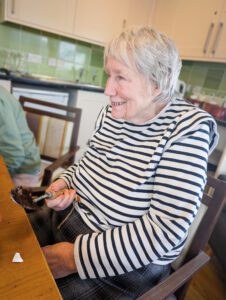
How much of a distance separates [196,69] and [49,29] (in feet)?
5.83


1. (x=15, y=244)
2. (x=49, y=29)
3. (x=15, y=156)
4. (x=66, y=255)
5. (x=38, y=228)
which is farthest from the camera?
(x=49, y=29)

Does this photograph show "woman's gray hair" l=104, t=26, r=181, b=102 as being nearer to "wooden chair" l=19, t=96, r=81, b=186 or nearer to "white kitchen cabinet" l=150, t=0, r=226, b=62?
"wooden chair" l=19, t=96, r=81, b=186

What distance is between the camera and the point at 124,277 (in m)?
0.63

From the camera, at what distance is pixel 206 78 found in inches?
104

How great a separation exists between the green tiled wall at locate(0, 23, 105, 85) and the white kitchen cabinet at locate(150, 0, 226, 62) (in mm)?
995

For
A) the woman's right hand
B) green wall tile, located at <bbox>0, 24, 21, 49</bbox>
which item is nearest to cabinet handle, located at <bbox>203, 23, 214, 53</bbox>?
green wall tile, located at <bbox>0, 24, 21, 49</bbox>

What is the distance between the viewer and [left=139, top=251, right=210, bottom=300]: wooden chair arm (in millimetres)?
496

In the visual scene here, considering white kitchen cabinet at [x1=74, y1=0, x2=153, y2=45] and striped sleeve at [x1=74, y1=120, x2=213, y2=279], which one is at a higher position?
white kitchen cabinet at [x1=74, y1=0, x2=153, y2=45]

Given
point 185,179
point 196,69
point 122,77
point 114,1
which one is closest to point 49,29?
point 114,1

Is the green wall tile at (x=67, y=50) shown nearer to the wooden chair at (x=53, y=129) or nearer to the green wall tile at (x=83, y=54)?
the green wall tile at (x=83, y=54)

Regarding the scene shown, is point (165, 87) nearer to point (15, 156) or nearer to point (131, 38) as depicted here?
point (131, 38)

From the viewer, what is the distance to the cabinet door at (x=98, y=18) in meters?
2.54

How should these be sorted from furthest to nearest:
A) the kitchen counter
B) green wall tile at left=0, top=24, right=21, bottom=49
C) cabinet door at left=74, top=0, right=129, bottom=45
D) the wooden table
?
cabinet door at left=74, top=0, right=129, bottom=45 < green wall tile at left=0, top=24, right=21, bottom=49 < the kitchen counter < the wooden table

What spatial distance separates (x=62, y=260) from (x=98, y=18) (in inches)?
109
